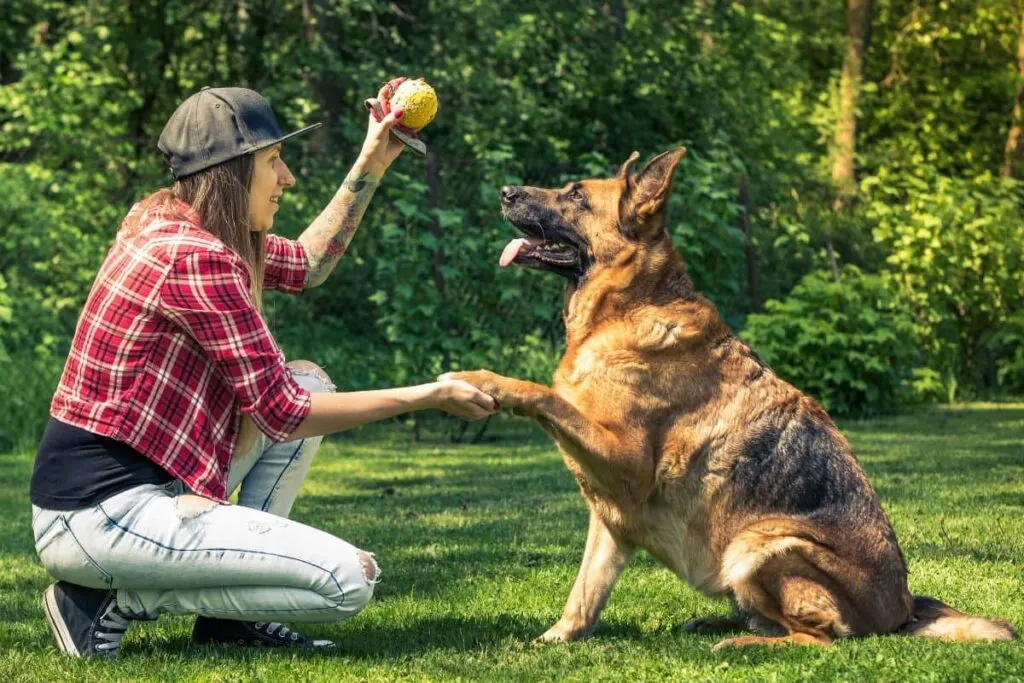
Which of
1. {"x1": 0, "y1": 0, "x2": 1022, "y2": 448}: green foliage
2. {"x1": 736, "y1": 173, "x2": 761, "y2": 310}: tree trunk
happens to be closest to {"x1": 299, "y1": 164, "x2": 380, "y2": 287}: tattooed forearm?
{"x1": 0, "y1": 0, "x2": 1022, "y2": 448}: green foliage

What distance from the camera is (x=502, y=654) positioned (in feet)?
15.9

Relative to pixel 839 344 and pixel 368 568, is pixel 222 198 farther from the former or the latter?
pixel 839 344

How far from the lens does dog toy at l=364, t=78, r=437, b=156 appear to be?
212 inches

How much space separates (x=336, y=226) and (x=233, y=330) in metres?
1.48

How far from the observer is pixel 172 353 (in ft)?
14.3

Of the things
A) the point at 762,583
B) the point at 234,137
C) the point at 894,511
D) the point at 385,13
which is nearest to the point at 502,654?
the point at 762,583

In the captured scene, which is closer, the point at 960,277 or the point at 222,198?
the point at 222,198

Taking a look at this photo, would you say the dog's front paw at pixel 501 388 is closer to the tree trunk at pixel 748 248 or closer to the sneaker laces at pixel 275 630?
the sneaker laces at pixel 275 630

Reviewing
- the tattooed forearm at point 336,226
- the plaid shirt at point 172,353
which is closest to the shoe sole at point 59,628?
the plaid shirt at point 172,353

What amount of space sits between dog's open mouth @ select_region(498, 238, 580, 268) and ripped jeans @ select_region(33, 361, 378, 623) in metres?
1.57

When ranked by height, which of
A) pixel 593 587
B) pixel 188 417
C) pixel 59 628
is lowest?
pixel 59 628

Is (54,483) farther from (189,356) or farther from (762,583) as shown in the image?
→ (762,583)

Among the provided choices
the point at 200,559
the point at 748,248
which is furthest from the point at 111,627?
the point at 748,248

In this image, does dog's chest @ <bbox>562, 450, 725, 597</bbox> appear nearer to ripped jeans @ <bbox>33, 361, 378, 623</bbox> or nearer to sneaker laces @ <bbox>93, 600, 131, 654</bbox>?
ripped jeans @ <bbox>33, 361, 378, 623</bbox>
